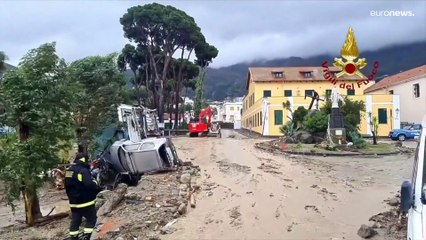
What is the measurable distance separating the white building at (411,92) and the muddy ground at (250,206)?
3155 cm

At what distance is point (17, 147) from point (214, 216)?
465cm

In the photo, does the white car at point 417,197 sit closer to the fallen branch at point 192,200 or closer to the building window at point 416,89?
the fallen branch at point 192,200

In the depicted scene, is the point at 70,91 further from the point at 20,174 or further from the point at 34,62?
the point at 20,174

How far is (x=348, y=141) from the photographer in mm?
27609

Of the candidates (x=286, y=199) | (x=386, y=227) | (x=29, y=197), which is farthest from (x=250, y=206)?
(x=29, y=197)

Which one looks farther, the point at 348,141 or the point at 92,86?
the point at 348,141

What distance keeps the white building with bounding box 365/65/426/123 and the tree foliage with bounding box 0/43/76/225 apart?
4074 centimetres

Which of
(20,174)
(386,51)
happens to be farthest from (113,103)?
(386,51)

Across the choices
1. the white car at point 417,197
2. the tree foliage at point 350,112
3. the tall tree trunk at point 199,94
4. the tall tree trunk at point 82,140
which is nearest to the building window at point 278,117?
the tree foliage at point 350,112

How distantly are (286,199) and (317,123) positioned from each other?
19408 millimetres

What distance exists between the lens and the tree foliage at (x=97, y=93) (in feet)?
58.2

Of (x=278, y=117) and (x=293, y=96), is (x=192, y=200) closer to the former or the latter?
(x=278, y=117)

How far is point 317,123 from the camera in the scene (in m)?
29.4

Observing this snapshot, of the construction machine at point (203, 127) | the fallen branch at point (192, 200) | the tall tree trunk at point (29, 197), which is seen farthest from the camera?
the construction machine at point (203, 127)
